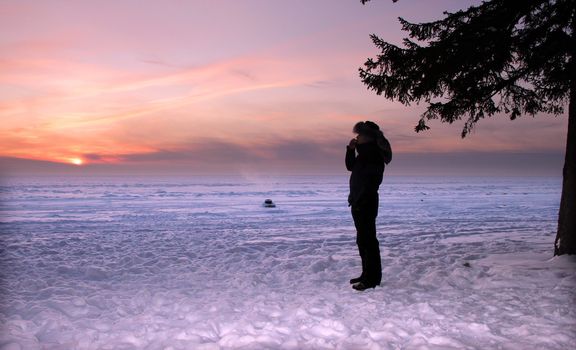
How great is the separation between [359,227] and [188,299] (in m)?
2.54

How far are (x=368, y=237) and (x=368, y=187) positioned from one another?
28.2 inches

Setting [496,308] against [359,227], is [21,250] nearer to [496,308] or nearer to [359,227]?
[359,227]

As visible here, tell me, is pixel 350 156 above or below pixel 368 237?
above

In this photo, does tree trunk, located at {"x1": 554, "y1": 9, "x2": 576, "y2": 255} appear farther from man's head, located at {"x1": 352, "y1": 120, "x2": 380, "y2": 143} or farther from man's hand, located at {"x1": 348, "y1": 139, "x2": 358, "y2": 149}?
man's hand, located at {"x1": 348, "y1": 139, "x2": 358, "y2": 149}

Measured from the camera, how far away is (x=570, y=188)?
7.29 meters

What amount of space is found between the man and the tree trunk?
3.57m

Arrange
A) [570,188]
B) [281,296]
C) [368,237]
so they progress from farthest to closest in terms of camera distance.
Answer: [570,188] < [368,237] < [281,296]

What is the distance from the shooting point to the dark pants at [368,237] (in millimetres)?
6035

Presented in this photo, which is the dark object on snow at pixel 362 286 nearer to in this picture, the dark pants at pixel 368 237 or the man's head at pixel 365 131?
the dark pants at pixel 368 237

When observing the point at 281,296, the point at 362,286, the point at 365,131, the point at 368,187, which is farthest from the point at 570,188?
the point at 281,296

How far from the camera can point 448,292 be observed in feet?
19.2

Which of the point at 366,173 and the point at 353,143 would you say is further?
the point at 353,143

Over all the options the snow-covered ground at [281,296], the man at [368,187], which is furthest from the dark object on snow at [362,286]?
the snow-covered ground at [281,296]

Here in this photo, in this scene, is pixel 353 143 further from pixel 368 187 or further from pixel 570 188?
pixel 570 188
